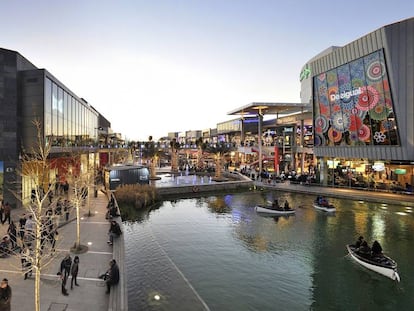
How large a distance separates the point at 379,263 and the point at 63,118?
35863mm

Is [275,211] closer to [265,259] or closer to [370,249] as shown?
[265,259]

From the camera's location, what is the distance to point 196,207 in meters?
34.4

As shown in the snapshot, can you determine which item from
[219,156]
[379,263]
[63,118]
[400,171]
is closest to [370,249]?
[379,263]

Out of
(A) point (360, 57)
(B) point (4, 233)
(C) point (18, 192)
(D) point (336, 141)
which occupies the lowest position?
→ (B) point (4, 233)

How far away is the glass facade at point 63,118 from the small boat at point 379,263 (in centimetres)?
2520

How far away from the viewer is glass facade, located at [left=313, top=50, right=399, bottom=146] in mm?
37125

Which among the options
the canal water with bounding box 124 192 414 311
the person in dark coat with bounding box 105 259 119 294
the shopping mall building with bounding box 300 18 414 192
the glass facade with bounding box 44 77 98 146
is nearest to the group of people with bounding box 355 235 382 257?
the canal water with bounding box 124 192 414 311

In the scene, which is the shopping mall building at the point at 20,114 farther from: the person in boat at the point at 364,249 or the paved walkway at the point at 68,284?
the person in boat at the point at 364,249

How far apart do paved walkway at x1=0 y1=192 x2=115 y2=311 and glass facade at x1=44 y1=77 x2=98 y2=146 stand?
42.1 feet

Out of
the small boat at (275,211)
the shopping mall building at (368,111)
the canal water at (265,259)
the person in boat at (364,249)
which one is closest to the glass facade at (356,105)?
the shopping mall building at (368,111)

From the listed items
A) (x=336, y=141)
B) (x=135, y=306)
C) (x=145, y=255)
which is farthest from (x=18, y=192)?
(x=336, y=141)

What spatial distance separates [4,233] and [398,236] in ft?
89.7

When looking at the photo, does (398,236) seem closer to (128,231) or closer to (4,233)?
(128,231)

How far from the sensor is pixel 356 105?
41.5 meters
